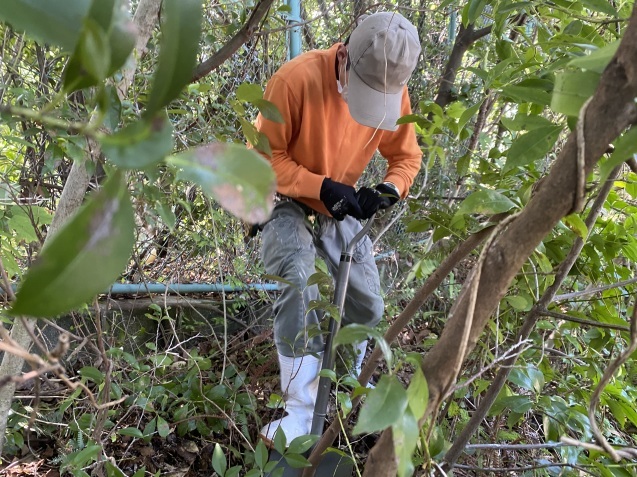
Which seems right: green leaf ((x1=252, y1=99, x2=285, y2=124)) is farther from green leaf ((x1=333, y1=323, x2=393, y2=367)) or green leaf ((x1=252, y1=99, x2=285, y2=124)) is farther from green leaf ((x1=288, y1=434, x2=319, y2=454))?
green leaf ((x1=288, y1=434, x2=319, y2=454))

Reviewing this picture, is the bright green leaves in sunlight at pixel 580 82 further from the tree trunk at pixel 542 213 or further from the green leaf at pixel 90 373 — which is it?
the green leaf at pixel 90 373

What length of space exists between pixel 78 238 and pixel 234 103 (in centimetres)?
77

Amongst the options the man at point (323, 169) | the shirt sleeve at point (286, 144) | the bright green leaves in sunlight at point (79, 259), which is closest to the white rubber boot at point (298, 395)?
the man at point (323, 169)

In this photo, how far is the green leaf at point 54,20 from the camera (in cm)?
31

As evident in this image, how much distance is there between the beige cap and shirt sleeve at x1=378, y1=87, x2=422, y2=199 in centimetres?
27

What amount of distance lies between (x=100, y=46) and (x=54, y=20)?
0.08m

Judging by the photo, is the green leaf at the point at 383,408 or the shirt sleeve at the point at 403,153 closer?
the green leaf at the point at 383,408

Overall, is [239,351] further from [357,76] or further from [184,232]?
[357,76]

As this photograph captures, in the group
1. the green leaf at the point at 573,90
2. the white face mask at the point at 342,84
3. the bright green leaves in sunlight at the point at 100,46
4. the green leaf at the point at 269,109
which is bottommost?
the white face mask at the point at 342,84

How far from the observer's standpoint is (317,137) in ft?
6.33

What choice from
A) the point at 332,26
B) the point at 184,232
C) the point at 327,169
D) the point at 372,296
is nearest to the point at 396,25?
the point at 327,169

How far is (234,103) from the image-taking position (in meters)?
0.98

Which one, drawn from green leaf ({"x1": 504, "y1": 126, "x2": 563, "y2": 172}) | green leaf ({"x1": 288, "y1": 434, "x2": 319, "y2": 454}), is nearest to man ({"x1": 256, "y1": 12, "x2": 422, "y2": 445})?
green leaf ({"x1": 288, "y1": 434, "x2": 319, "y2": 454})

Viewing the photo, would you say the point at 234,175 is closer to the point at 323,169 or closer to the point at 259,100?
the point at 259,100
